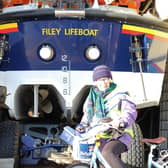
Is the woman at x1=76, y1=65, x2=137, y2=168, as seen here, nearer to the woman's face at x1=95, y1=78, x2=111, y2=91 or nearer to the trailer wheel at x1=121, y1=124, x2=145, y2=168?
the woman's face at x1=95, y1=78, x2=111, y2=91

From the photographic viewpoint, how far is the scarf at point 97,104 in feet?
16.0

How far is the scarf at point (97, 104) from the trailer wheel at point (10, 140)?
1.60 meters

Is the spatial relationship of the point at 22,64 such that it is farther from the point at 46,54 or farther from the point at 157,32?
the point at 157,32

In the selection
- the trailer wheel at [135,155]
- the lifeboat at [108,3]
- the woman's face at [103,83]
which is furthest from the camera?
the trailer wheel at [135,155]

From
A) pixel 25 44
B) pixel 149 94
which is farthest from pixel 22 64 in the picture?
pixel 149 94

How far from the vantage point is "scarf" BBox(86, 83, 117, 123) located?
4883 millimetres

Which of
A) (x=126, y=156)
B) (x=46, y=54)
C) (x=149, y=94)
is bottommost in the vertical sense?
(x=126, y=156)

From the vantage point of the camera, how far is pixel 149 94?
6.09 meters

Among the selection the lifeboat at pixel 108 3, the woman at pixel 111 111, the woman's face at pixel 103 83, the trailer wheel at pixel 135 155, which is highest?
the lifeboat at pixel 108 3

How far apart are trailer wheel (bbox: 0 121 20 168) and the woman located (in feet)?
5.09

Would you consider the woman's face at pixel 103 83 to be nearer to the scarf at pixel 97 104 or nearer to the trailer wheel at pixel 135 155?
the scarf at pixel 97 104

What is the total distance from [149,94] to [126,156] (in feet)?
2.42

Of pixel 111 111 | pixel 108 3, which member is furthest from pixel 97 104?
pixel 108 3

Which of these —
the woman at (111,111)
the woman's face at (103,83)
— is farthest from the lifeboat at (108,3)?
the woman's face at (103,83)
